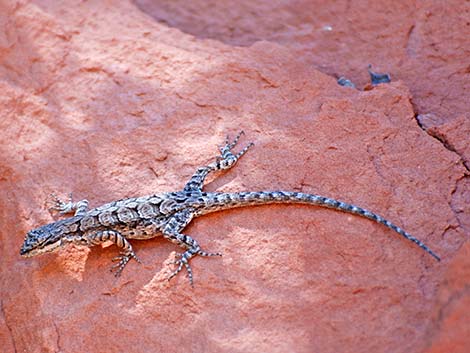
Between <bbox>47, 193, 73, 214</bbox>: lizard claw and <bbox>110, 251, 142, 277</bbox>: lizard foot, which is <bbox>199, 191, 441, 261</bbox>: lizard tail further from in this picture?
<bbox>47, 193, 73, 214</bbox>: lizard claw

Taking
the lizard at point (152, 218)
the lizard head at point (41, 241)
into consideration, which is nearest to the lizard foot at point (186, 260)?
the lizard at point (152, 218)

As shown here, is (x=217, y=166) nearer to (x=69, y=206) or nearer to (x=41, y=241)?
(x=69, y=206)

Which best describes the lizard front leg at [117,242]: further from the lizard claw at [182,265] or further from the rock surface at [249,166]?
the lizard claw at [182,265]

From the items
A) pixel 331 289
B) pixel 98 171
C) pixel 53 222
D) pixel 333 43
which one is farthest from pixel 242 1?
pixel 331 289

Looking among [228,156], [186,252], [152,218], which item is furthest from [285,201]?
[152,218]

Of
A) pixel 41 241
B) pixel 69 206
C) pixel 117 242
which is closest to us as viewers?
pixel 41 241

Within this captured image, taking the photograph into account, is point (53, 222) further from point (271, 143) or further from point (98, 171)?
point (271, 143)
